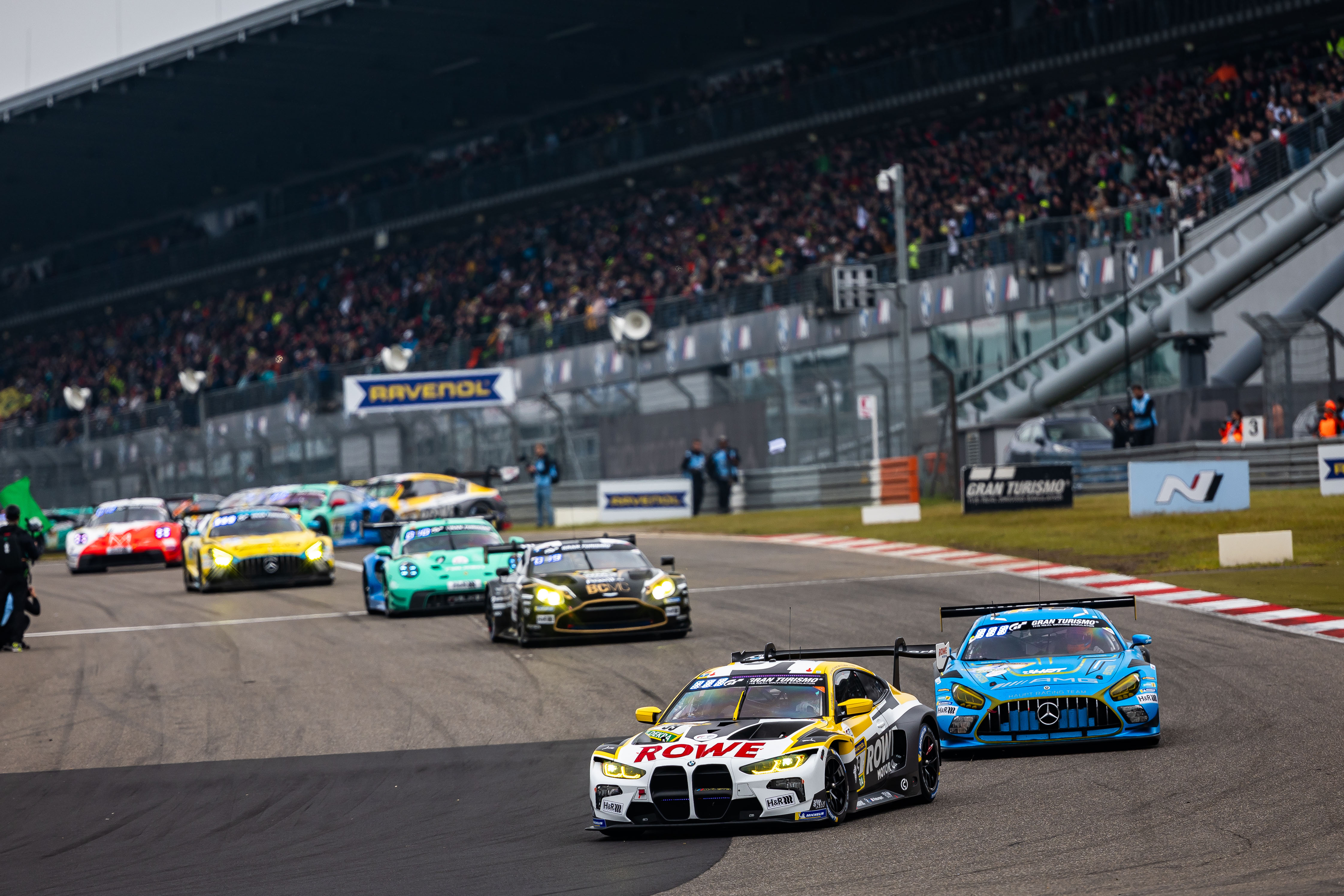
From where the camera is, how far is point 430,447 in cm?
4153

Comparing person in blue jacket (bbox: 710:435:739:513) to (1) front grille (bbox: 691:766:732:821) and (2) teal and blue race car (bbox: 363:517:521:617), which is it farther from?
(1) front grille (bbox: 691:766:732:821)

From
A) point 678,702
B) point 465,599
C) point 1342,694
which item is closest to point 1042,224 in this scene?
point 465,599

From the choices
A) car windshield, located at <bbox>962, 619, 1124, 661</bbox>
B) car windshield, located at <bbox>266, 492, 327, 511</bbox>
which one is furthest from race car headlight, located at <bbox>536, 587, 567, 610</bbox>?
car windshield, located at <bbox>266, 492, 327, 511</bbox>

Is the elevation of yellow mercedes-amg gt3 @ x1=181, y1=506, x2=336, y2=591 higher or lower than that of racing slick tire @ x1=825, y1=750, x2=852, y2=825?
higher

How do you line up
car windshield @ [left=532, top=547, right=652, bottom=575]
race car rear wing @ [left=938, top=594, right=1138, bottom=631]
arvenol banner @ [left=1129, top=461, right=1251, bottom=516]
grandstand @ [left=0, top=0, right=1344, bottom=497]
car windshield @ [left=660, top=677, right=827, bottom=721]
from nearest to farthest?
1. car windshield @ [left=660, top=677, right=827, bottom=721]
2. race car rear wing @ [left=938, top=594, right=1138, bottom=631]
3. car windshield @ [left=532, top=547, right=652, bottom=575]
4. arvenol banner @ [left=1129, top=461, right=1251, bottom=516]
5. grandstand @ [left=0, top=0, right=1344, bottom=497]

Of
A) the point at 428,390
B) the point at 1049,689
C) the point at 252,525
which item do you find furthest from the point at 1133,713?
the point at 428,390

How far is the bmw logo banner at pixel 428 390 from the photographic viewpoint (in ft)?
136

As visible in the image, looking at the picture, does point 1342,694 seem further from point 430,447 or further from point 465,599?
point 430,447

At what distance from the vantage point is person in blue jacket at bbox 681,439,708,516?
35406 millimetres

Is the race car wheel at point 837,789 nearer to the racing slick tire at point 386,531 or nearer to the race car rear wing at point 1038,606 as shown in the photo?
the race car rear wing at point 1038,606

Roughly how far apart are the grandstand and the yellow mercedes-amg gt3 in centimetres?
1255

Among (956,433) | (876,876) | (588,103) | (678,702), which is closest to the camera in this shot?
(876,876)

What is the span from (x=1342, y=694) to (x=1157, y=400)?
65.6 ft

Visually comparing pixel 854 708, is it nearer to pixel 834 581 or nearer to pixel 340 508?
pixel 834 581
